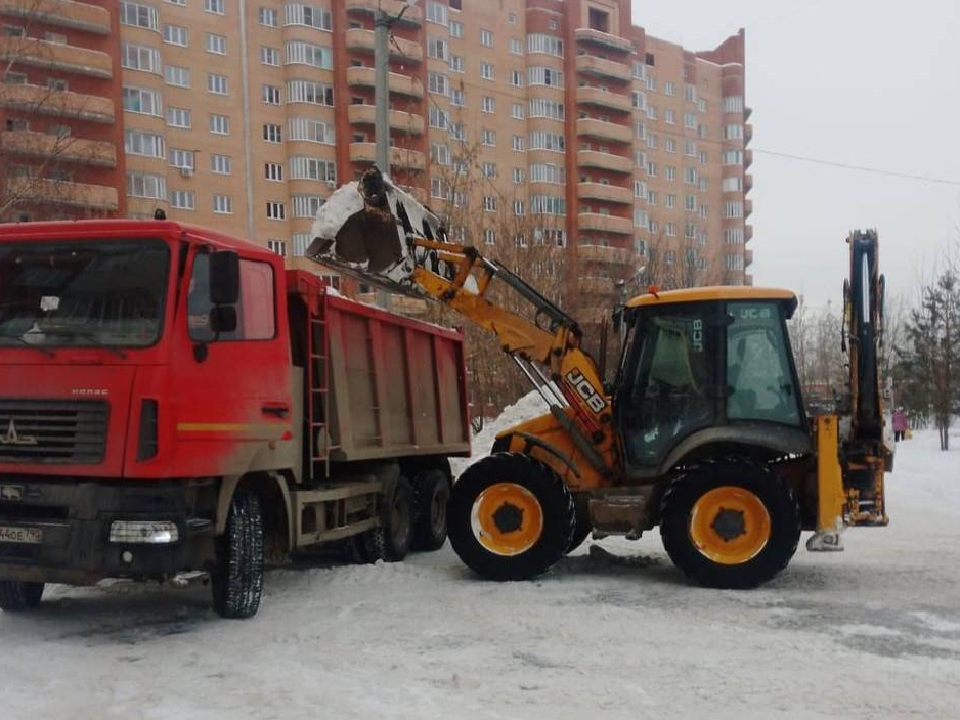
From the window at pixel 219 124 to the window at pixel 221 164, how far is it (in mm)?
1220

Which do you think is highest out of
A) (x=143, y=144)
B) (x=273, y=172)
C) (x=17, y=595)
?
(x=143, y=144)

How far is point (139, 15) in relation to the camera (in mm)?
46656

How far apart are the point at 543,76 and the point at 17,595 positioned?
60214 mm

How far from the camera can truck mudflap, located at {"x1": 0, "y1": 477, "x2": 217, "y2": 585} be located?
629cm

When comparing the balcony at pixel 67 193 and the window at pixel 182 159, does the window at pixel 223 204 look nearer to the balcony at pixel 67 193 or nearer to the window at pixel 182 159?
the window at pixel 182 159

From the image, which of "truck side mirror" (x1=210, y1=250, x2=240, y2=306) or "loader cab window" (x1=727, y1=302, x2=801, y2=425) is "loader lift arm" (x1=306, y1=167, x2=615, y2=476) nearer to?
"loader cab window" (x1=727, y1=302, x2=801, y2=425)

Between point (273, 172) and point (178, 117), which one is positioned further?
point (273, 172)

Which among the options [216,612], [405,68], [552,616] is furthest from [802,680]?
[405,68]

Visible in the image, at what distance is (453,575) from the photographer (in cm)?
940

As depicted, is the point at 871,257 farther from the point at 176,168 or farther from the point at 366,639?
the point at 176,168

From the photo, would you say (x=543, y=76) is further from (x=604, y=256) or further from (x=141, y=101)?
(x=604, y=256)

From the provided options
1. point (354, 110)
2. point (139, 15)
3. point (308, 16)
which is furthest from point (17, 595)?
point (308, 16)

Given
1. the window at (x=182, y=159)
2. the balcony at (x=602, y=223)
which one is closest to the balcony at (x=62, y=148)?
the window at (x=182, y=159)

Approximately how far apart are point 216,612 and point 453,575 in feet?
8.71
